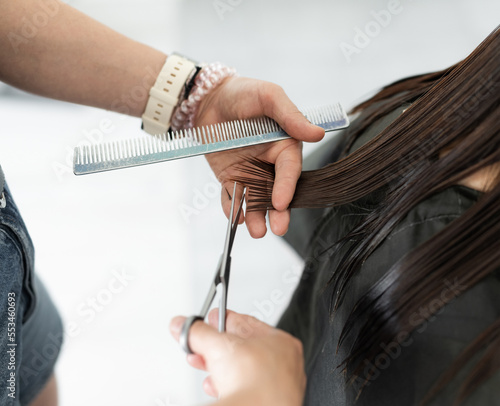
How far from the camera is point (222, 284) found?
1.98 feet

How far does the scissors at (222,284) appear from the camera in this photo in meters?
0.47

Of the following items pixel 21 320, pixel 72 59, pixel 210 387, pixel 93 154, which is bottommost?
pixel 21 320

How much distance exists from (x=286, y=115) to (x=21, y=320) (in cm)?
53

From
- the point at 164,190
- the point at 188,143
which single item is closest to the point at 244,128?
the point at 188,143

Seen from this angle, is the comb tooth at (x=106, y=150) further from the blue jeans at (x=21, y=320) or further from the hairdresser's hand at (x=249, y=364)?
the hairdresser's hand at (x=249, y=364)

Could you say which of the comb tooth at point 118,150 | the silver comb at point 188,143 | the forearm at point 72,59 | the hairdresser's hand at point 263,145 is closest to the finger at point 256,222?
the hairdresser's hand at point 263,145

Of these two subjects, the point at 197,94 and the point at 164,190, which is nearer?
the point at 197,94

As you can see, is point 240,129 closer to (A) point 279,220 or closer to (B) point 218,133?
(B) point 218,133

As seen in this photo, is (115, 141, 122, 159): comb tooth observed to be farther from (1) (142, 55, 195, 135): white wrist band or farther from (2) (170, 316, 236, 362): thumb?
(2) (170, 316, 236, 362): thumb

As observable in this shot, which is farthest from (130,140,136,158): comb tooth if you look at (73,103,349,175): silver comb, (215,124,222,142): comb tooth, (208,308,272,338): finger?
(208,308,272,338): finger

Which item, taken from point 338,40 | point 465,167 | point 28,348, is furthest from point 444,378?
point 338,40

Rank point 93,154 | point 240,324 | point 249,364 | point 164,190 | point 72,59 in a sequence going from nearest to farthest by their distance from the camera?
point 249,364 → point 240,324 → point 93,154 → point 72,59 → point 164,190

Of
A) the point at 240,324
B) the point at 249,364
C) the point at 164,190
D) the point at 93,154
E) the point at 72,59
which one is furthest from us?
the point at 164,190

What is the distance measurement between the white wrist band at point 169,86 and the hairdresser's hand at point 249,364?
491mm
